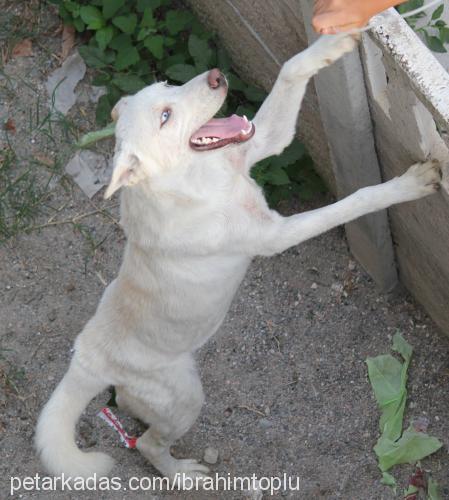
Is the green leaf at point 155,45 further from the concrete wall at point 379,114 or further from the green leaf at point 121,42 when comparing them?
the concrete wall at point 379,114

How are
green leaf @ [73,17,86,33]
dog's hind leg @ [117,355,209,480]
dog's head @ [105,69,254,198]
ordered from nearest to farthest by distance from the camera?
dog's head @ [105,69,254,198] → dog's hind leg @ [117,355,209,480] → green leaf @ [73,17,86,33]

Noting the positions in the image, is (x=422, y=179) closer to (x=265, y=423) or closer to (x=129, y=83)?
(x=265, y=423)

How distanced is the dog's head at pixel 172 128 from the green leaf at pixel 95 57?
1834 millimetres

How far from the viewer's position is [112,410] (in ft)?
16.0

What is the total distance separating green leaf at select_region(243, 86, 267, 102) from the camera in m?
5.11

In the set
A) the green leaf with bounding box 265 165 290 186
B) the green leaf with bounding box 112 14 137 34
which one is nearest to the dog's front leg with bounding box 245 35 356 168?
the green leaf with bounding box 265 165 290 186

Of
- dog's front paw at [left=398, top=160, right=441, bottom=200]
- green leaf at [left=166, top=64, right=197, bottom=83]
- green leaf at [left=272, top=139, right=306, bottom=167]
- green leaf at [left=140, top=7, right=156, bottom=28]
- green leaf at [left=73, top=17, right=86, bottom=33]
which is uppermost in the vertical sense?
green leaf at [left=73, top=17, right=86, bottom=33]

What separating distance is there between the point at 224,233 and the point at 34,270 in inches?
71.5

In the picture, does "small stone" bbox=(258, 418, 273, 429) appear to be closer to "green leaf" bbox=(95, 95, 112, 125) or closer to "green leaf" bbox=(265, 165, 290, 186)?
"green leaf" bbox=(265, 165, 290, 186)

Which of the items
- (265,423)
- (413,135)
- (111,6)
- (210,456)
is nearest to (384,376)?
(265,423)

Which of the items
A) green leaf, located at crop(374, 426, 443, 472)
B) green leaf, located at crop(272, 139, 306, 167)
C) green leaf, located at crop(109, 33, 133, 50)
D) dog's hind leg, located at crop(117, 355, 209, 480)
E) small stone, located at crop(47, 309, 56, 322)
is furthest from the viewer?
green leaf, located at crop(109, 33, 133, 50)

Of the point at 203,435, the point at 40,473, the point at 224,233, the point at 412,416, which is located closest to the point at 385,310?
the point at 412,416

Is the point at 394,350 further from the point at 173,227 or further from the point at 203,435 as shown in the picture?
the point at 173,227

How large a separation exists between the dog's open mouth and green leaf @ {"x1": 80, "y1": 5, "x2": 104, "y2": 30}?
2.05m
